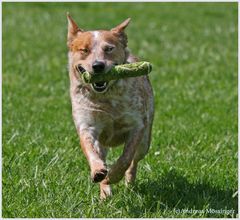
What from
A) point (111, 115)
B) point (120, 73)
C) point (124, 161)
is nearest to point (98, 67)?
point (120, 73)

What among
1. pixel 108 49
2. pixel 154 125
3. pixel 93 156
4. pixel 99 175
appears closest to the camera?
pixel 99 175

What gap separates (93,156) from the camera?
570cm

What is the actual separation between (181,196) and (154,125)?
2528mm

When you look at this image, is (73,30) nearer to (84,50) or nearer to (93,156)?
(84,50)

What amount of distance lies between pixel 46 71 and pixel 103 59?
5.60 m

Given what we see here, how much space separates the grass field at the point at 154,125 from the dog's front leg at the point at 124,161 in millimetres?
201

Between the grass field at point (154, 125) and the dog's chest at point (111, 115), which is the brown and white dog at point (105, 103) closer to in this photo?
the dog's chest at point (111, 115)

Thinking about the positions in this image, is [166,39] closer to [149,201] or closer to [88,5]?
[88,5]

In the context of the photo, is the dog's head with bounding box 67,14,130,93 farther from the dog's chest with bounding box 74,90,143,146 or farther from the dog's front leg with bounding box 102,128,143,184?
the dog's front leg with bounding box 102,128,143,184

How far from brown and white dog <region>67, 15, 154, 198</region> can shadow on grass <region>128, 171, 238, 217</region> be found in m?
0.35

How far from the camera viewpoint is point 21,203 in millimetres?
5762

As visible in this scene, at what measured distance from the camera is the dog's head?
5.82 metres

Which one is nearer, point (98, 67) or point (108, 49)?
point (98, 67)

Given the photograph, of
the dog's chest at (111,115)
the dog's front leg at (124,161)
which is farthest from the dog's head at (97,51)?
the dog's front leg at (124,161)
